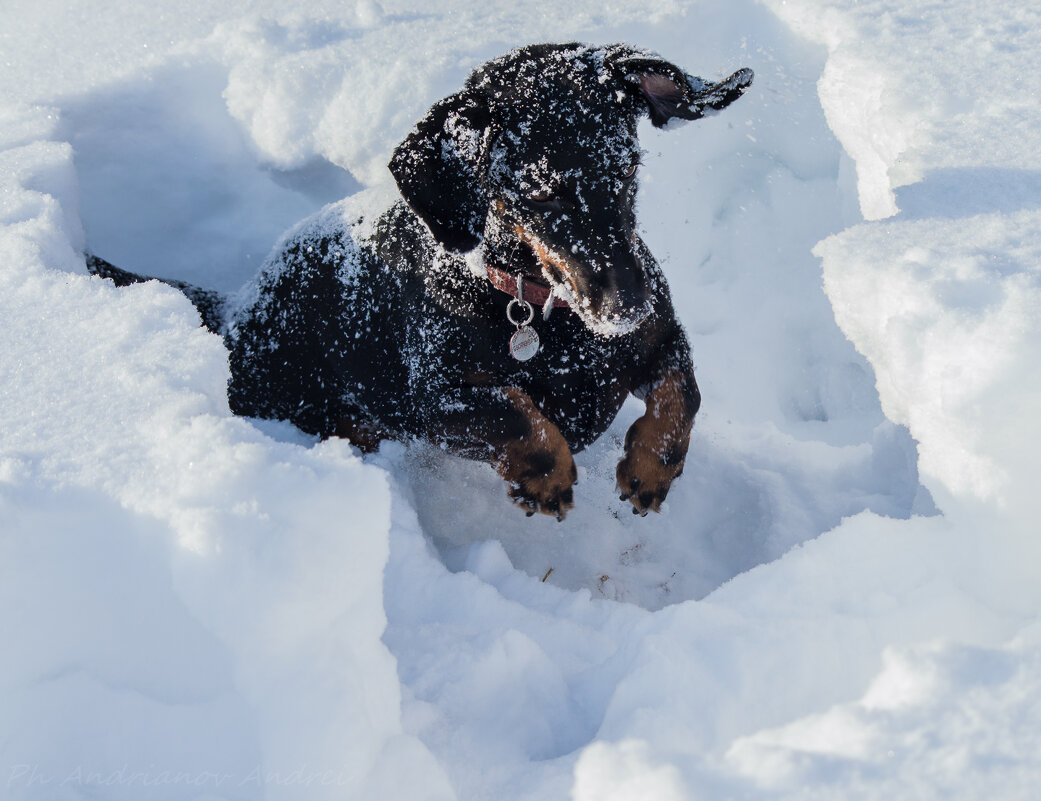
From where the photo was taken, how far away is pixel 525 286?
7.07 ft

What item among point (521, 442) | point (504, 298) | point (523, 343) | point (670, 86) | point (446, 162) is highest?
point (670, 86)

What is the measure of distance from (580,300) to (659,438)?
0.71 m

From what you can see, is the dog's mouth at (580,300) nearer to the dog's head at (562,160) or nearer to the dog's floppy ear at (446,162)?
the dog's head at (562,160)

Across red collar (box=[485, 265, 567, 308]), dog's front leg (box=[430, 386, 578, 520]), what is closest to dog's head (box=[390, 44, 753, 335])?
red collar (box=[485, 265, 567, 308])

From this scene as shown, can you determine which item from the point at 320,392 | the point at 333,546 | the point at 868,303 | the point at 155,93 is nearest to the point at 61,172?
the point at 155,93

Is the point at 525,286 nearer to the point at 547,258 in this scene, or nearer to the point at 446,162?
the point at 547,258

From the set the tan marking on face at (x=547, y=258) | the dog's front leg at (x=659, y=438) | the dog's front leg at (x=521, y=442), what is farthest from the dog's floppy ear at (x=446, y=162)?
the dog's front leg at (x=659, y=438)

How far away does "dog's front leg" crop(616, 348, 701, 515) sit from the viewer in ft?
8.11

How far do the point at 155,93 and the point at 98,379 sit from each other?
8.33ft

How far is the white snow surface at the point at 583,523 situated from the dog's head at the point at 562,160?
69cm

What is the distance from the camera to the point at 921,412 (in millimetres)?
1997

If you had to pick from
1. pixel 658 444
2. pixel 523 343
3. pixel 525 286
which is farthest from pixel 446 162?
pixel 658 444

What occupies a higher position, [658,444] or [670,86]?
[670,86]

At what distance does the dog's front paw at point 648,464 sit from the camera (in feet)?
8.15
